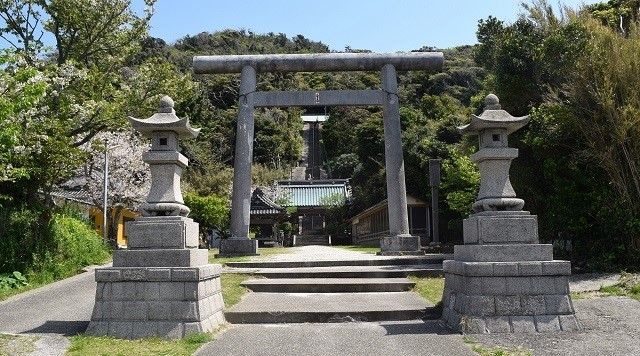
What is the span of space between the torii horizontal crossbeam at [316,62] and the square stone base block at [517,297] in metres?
9.20

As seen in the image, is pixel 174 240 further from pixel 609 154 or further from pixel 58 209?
pixel 58 209

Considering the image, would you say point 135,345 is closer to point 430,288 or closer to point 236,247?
point 430,288

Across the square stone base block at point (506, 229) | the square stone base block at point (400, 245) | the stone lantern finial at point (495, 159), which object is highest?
the stone lantern finial at point (495, 159)

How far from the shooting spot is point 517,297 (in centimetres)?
637

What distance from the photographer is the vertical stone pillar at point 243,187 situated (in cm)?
1364

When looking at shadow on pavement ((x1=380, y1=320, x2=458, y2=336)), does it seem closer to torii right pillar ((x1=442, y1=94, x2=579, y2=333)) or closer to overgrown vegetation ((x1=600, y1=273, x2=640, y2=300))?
torii right pillar ((x1=442, y1=94, x2=579, y2=333))

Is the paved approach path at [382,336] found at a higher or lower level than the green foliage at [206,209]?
lower

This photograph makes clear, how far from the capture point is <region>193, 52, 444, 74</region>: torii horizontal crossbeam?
14.6 metres

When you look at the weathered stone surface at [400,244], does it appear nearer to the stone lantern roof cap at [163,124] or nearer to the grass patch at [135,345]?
the stone lantern roof cap at [163,124]

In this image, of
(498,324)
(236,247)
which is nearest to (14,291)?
(236,247)

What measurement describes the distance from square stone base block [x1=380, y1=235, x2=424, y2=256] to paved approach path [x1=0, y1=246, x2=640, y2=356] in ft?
18.6

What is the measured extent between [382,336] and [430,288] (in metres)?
2.97

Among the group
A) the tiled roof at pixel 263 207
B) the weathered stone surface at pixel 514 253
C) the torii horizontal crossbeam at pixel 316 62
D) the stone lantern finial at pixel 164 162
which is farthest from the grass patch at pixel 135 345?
the tiled roof at pixel 263 207

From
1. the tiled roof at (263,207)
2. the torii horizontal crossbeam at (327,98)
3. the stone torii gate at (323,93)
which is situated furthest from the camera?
the tiled roof at (263,207)
